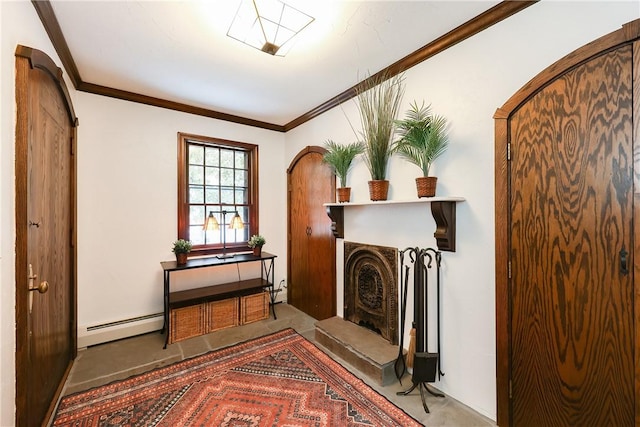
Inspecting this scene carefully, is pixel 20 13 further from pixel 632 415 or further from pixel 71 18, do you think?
pixel 632 415

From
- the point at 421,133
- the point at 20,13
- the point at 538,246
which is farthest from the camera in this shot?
the point at 421,133

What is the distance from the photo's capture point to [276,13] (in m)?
1.71

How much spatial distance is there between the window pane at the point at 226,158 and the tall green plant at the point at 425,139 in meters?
2.48

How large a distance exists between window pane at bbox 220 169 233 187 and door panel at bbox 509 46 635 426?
3217mm

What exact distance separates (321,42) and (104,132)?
246cm

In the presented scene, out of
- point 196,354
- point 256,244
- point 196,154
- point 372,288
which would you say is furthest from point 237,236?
point 372,288

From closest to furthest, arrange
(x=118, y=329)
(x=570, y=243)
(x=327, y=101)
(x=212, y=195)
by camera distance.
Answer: (x=570, y=243), (x=118, y=329), (x=327, y=101), (x=212, y=195)

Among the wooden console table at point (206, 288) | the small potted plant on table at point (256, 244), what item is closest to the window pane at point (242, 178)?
the small potted plant on table at point (256, 244)

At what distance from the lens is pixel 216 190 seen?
366 cm

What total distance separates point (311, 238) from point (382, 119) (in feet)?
5.72

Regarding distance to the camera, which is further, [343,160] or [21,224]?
[343,160]

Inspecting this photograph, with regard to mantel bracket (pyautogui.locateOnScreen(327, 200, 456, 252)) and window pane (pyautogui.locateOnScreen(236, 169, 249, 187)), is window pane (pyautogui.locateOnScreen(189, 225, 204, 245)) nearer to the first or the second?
window pane (pyautogui.locateOnScreen(236, 169, 249, 187))

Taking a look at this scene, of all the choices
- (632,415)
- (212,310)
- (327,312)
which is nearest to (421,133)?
(632,415)

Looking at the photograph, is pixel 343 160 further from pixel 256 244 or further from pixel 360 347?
pixel 360 347
